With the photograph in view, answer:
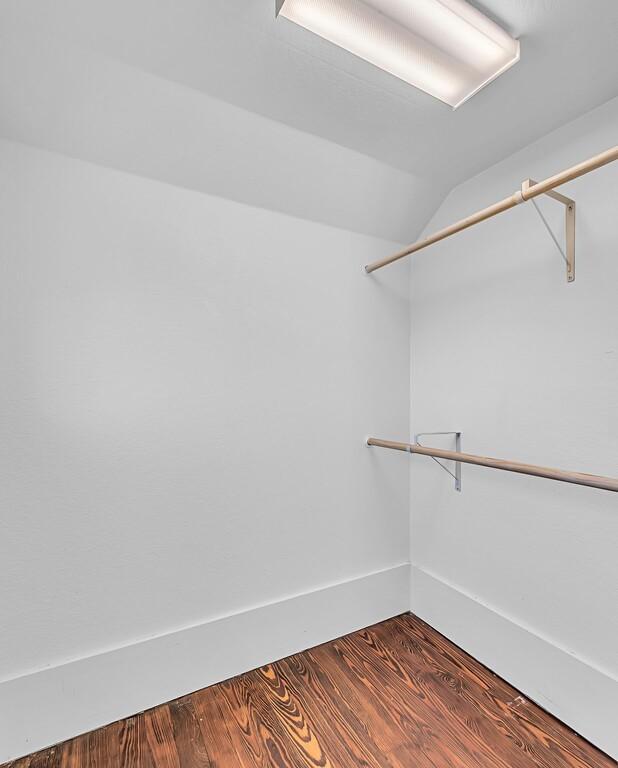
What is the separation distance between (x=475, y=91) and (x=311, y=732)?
2.18 metres

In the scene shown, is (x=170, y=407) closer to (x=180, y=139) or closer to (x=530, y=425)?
(x=180, y=139)

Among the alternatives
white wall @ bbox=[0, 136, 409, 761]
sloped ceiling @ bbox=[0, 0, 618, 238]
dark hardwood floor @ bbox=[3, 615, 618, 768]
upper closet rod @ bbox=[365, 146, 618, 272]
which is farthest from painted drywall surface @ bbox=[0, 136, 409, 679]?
upper closet rod @ bbox=[365, 146, 618, 272]

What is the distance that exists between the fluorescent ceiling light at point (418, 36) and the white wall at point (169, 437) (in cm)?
71

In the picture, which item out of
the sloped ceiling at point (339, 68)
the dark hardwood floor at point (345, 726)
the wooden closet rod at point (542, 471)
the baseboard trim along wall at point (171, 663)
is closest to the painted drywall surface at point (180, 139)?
the sloped ceiling at point (339, 68)

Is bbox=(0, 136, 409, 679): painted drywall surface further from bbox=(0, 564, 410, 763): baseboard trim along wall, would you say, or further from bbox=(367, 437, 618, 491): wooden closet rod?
bbox=(367, 437, 618, 491): wooden closet rod

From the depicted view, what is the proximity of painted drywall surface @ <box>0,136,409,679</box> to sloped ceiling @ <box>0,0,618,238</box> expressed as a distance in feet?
1.29

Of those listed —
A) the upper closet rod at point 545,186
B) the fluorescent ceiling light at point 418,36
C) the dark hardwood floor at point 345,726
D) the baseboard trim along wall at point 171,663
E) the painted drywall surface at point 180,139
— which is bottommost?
the dark hardwood floor at point 345,726

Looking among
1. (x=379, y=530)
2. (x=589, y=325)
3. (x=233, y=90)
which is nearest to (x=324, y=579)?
(x=379, y=530)

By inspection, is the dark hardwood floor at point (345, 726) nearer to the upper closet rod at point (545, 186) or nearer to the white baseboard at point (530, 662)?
the white baseboard at point (530, 662)

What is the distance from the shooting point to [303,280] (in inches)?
71.7

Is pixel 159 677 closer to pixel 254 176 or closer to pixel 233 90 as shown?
pixel 254 176

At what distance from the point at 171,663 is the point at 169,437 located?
0.84 meters

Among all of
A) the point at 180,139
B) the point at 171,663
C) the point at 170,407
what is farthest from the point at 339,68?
the point at 171,663

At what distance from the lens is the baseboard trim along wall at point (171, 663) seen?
1313 millimetres
